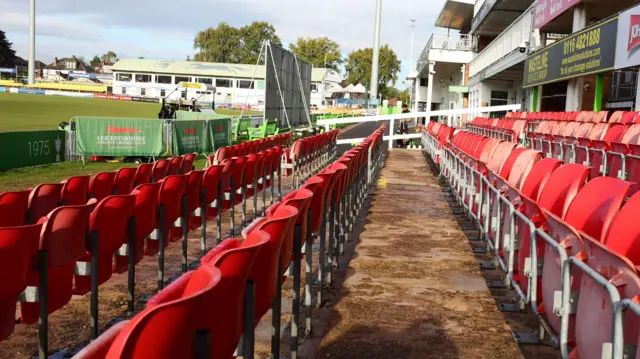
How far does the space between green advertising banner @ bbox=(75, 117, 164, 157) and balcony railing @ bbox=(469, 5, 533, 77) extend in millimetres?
16927

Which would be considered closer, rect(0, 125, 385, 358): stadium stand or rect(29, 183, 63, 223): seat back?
rect(0, 125, 385, 358): stadium stand

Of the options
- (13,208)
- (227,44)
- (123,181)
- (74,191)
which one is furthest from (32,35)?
(13,208)

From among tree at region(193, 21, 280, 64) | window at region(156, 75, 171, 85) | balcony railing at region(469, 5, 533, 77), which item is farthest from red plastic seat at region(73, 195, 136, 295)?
tree at region(193, 21, 280, 64)

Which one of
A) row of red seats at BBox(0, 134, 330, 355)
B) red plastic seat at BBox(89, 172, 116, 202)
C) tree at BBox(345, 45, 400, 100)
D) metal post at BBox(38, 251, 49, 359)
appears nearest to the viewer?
row of red seats at BBox(0, 134, 330, 355)

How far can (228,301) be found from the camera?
2408 millimetres

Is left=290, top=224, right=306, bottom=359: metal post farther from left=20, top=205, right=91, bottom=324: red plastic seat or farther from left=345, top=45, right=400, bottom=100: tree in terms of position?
left=345, top=45, right=400, bottom=100: tree

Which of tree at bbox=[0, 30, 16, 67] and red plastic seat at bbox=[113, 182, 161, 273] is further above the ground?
tree at bbox=[0, 30, 16, 67]

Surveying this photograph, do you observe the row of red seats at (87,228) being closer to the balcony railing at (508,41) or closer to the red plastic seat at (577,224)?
the red plastic seat at (577,224)

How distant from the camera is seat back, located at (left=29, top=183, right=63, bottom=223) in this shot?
4.93m

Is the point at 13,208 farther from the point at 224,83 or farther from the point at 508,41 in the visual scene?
the point at 224,83

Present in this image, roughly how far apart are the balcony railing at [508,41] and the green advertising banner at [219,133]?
44.5 ft

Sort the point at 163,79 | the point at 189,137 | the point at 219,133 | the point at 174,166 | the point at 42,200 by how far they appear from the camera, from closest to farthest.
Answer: the point at 42,200 < the point at 174,166 < the point at 189,137 < the point at 219,133 < the point at 163,79

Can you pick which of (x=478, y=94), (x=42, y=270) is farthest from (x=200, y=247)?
(x=478, y=94)

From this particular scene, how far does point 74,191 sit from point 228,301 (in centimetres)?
366
